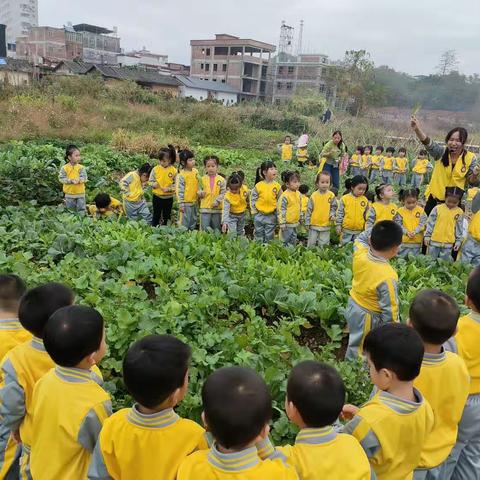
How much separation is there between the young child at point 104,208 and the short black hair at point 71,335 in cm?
681

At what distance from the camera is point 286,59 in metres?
67.1

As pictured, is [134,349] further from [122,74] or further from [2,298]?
[122,74]

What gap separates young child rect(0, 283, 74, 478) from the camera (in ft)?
8.57

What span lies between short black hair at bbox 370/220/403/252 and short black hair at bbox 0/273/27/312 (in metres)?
2.89

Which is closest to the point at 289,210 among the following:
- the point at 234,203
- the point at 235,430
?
the point at 234,203

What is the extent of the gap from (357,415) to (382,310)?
6.48 ft

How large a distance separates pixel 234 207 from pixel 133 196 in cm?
213

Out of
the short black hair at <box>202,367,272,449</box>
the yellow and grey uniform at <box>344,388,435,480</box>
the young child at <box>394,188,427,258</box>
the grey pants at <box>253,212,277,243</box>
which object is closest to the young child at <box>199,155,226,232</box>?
the grey pants at <box>253,212,277,243</box>

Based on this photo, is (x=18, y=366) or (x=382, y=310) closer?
(x=18, y=366)

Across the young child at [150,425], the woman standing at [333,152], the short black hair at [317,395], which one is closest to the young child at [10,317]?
the young child at [150,425]

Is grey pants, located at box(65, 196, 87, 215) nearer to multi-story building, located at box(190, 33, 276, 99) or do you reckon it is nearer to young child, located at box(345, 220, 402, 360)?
young child, located at box(345, 220, 402, 360)

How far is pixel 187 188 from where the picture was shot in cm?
891

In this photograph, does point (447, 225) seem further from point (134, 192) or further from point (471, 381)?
point (134, 192)

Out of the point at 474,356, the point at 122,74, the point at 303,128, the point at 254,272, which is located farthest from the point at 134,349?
the point at 122,74
